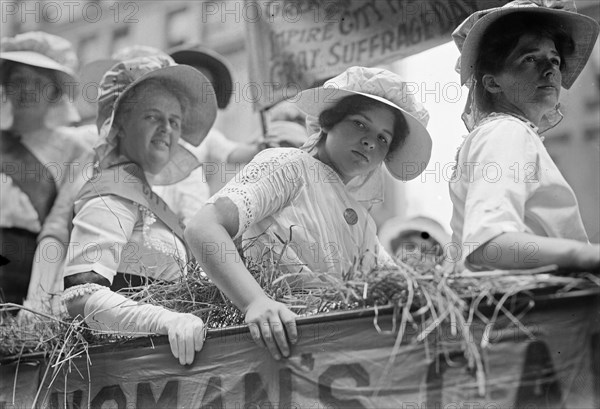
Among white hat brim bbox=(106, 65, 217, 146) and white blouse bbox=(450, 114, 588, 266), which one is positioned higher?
white hat brim bbox=(106, 65, 217, 146)

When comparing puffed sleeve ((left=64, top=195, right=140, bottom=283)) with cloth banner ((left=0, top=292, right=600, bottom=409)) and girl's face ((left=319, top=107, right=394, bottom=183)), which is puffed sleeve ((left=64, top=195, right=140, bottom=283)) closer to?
cloth banner ((left=0, top=292, right=600, bottom=409))

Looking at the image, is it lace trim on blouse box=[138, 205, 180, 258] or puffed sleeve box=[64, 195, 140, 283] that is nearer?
puffed sleeve box=[64, 195, 140, 283]

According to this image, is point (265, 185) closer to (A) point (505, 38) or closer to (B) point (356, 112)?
(B) point (356, 112)

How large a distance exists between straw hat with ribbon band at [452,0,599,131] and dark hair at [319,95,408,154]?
208 mm

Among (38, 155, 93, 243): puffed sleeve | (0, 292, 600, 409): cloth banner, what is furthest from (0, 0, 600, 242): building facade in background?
(0, 292, 600, 409): cloth banner

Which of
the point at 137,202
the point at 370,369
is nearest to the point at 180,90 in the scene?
the point at 137,202

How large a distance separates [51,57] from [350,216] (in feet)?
7.79

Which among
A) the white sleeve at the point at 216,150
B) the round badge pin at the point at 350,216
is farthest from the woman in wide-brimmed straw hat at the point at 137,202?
the white sleeve at the point at 216,150

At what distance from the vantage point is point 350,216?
2861mm

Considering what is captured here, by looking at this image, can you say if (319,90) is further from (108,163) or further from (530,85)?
(108,163)

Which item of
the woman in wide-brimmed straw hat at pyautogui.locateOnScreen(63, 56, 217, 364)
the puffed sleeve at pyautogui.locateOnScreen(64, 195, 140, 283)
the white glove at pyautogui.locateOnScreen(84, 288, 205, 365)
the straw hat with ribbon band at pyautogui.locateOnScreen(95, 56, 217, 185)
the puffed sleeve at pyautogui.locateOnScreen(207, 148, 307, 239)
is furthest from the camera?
the straw hat with ribbon band at pyautogui.locateOnScreen(95, 56, 217, 185)

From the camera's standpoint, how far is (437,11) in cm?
407

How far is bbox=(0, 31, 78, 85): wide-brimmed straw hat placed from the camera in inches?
182

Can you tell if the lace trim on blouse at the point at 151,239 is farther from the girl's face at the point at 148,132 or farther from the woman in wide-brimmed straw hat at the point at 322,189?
the woman in wide-brimmed straw hat at the point at 322,189
